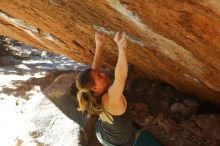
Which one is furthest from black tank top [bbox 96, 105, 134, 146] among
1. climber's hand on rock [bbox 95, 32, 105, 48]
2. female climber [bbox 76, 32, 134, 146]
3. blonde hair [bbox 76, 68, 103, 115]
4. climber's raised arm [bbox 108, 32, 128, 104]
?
climber's hand on rock [bbox 95, 32, 105, 48]

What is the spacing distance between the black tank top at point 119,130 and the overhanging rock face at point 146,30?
33.5 inches

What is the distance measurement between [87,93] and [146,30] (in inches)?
33.1

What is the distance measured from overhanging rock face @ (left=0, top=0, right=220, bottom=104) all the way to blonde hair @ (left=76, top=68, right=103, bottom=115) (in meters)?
0.67

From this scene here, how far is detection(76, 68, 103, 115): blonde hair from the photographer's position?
3.31 metres

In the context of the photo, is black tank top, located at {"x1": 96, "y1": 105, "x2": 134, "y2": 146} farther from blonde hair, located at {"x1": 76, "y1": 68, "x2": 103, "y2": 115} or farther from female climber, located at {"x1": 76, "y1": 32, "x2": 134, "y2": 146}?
blonde hair, located at {"x1": 76, "y1": 68, "x2": 103, "y2": 115}

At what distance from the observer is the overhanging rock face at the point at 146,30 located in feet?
9.66

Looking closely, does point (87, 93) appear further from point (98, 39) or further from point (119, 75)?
point (98, 39)

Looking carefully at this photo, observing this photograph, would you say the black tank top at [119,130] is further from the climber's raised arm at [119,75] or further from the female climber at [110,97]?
the climber's raised arm at [119,75]

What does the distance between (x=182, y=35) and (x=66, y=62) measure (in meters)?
5.44

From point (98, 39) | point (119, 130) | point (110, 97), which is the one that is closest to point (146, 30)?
point (98, 39)

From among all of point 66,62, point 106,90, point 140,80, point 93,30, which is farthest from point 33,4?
point 66,62

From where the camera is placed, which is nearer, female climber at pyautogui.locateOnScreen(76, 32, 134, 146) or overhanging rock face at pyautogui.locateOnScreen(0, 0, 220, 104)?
overhanging rock face at pyautogui.locateOnScreen(0, 0, 220, 104)

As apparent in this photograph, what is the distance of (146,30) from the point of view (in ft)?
11.7

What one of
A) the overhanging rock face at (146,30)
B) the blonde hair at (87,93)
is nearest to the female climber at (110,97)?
the blonde hair at (87,93)
